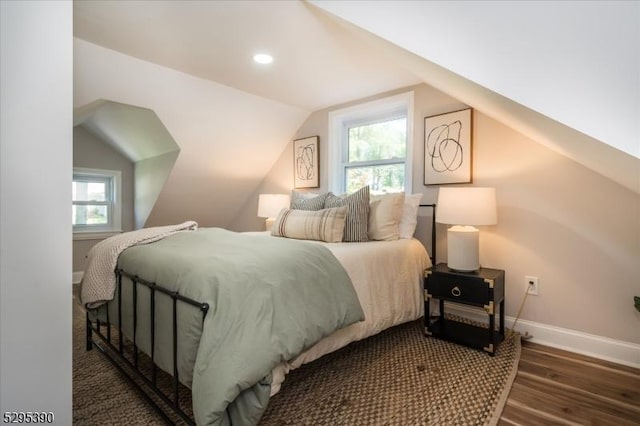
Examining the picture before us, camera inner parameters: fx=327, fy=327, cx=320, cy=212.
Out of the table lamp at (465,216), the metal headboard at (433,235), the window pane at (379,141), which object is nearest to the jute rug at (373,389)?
the table lamp at (465,216)

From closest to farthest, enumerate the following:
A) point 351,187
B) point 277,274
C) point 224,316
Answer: point 224,316
point 277,274
point 351,187

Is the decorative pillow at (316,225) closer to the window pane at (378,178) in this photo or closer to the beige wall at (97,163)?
the window pane at (378,178)

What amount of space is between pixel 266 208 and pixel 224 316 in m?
2.61

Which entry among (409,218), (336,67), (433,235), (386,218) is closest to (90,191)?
(336,67)

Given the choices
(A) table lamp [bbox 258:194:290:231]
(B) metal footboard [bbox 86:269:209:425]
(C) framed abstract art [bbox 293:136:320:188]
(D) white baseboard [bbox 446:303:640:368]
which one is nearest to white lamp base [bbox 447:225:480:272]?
(D) white baseboard [bbox 446:303:640:368]

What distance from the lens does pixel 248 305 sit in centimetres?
128

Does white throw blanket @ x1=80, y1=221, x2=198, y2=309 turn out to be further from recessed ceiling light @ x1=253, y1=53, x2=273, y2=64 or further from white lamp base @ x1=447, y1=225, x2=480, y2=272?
white lamp base @ x1=447, y1=225, x2=480, y2=272

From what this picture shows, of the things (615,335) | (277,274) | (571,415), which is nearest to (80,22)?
(277,274)

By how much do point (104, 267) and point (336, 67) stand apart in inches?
86.9

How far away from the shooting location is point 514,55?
4.17ft

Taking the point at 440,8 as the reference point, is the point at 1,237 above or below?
below

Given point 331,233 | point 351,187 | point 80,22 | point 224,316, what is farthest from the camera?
point 351,187

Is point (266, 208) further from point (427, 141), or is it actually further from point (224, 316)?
point (224, 316)

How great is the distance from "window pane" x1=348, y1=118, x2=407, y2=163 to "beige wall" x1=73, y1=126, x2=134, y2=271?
10.2 feet
